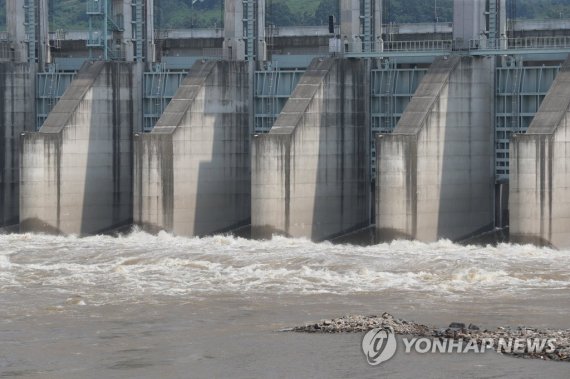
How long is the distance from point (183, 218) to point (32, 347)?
17692mm

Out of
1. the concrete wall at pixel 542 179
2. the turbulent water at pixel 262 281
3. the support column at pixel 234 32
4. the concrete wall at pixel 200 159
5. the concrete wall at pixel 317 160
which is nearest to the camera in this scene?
the turbulent water at pixel 262 281

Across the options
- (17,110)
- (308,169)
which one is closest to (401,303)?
(308,169)

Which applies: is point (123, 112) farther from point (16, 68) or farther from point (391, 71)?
point (391, 71)

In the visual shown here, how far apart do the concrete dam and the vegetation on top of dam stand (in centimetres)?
956

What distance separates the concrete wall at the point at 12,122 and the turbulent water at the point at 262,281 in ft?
25.4

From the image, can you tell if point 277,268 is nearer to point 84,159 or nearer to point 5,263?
point 5,263

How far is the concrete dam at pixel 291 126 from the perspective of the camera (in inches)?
1650

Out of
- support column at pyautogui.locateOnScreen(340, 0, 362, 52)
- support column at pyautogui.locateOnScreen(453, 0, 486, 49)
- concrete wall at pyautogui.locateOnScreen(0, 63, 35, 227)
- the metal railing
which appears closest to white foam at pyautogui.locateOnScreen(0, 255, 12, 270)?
concrete wall at pyautogui.locateOnScreen(0, 63, 35, 227)

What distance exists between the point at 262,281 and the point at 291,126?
25.3 ft

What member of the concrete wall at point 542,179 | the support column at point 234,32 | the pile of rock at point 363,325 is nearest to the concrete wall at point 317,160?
the support column at point 234,32

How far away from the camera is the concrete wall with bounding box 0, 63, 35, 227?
53.4 meters

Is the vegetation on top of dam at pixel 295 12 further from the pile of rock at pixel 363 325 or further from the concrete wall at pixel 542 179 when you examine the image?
the pile of rock at pixel 363 325

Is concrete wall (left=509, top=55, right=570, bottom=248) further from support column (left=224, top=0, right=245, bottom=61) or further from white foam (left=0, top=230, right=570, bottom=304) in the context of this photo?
support column (left=224, top=0, right=245, bottom=61)

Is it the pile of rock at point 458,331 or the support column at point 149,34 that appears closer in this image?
the pile of rock at point 458,331
